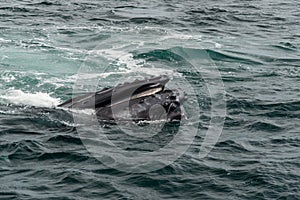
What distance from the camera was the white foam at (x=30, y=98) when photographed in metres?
20.7

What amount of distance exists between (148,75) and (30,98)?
572 centimetres

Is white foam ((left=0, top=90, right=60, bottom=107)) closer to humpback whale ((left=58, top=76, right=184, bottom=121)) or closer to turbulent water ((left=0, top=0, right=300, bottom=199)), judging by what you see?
turbulent water ((left=0, top=0, right=300, bottom=199))

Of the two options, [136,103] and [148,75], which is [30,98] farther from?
[148,75]

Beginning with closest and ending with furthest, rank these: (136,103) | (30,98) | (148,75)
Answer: (136,103) → (30,98) → (148,75)

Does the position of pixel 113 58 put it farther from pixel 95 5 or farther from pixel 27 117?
pixel 95 5

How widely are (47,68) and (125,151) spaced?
9.85 metres

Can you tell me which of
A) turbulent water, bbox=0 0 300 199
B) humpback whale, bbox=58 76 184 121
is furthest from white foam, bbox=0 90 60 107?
humpback whale, bbox=58 76 184 121

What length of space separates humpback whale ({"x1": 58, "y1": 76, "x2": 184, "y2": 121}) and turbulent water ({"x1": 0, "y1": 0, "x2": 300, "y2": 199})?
16.9 inches

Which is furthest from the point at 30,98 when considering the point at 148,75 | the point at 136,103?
the point at 148,75

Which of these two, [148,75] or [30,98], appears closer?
[30,98]

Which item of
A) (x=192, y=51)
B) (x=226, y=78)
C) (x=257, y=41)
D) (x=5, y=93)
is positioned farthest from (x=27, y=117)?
(x=257, y=41)

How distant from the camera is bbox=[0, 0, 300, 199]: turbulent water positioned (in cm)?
1498

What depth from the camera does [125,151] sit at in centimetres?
1683

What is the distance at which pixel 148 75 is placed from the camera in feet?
83.0
